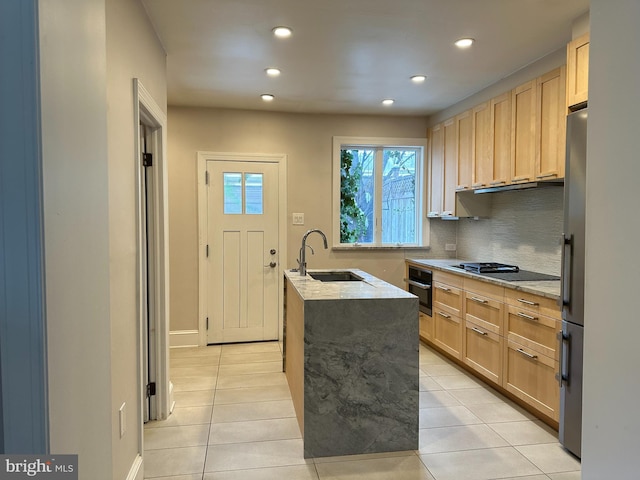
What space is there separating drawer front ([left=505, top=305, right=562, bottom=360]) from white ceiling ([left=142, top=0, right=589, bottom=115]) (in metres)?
Answer: 1.87

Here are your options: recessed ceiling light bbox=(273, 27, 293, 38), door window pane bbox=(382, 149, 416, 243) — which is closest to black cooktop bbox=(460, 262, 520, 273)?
door window pane bbox=(382, 149, 416, 243)

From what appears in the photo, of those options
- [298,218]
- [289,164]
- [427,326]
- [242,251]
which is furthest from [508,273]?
[242,251]

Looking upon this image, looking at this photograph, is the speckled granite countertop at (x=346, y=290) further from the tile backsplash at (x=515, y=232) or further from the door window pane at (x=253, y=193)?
the door window pane at (x=253, y=193)

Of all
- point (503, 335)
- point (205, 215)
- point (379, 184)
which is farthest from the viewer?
point (379, 184)

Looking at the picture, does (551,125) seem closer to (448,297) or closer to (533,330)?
(533,330)

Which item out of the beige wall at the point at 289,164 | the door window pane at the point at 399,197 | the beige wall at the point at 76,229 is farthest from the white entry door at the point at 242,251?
the beige wall at the point at 76,229

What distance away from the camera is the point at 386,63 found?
3193 mm

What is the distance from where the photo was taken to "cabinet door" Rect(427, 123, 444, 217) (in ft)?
15.0

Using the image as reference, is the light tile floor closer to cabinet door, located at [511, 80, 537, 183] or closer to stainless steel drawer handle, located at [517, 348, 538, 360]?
stainless steel drawer handle, located at [517, 348, 538, 360]

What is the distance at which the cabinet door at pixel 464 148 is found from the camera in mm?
4008

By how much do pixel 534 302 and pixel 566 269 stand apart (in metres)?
0.46

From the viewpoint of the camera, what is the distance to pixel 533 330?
2.77m

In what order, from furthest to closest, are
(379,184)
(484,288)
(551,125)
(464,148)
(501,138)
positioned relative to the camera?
(379,184), (464,148), (501,138), (484,288), (551,125)

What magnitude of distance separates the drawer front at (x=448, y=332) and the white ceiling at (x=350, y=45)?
7.11 feet
